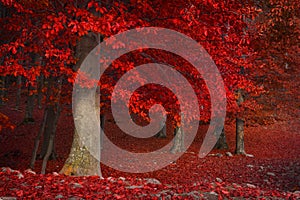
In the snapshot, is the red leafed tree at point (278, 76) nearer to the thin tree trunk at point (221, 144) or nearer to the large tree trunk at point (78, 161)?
the thin tree trunk at point (221, 144)

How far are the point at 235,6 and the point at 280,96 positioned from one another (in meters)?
12.1

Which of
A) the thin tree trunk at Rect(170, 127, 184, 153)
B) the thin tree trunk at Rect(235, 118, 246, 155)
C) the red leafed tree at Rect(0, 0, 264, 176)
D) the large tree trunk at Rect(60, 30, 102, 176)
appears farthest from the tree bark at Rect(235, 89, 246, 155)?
the large tree trunk at Rect(60, 30, 102, 176)

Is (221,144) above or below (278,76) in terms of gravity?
below

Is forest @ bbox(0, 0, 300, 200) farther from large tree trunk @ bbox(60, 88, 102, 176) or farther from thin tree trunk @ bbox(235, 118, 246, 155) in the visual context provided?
thin tree trunk @ bbox(235, 118, 246, 155)

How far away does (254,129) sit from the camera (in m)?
35.3

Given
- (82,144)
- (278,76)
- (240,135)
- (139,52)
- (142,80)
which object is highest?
(278,76)

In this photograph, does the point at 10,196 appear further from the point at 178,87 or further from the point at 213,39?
the point at 213,39

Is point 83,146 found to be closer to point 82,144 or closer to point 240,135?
point 82,144

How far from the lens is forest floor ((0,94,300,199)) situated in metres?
8.27

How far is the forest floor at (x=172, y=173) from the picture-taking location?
827 cm

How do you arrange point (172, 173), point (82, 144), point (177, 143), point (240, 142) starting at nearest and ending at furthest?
point (82, 144) → point (172, 173) → point (177, 143) → point (240, 142)

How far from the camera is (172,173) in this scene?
16.4 metres

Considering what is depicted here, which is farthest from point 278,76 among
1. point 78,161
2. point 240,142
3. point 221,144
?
point 78,161

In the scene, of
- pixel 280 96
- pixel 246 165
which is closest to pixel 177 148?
pixel 246 165
